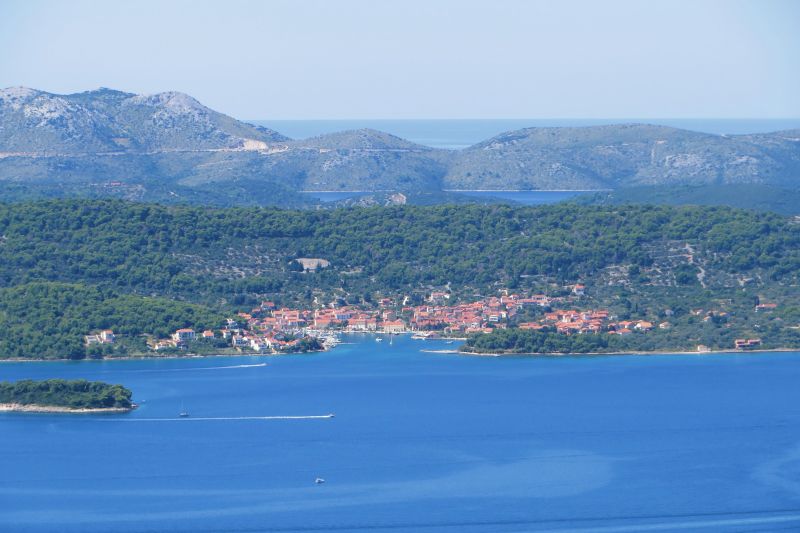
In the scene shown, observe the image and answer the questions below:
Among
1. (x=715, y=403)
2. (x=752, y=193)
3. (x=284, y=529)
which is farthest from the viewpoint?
(x=752, y=193)

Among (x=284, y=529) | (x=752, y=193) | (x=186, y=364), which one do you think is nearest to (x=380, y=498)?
(x=284, y=529)

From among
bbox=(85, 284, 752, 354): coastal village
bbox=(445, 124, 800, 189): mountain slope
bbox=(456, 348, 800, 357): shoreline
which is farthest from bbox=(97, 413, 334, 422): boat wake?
bbox=(445, 124, 800, 189): mountain slope

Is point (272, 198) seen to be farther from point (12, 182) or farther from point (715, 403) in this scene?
point (715, 403)

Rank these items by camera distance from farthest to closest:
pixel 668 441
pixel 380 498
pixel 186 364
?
pixel 186 364, pixel 668 441, pixel 380 498

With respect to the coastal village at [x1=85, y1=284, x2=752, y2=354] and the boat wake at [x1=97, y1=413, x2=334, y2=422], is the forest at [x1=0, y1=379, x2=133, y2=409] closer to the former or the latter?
the boat wake at [x1=97, y1=413, x2=334, y2=422]

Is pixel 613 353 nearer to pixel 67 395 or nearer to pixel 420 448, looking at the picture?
pixel 420 448

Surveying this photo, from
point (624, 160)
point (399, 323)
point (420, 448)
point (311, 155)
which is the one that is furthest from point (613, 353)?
point (624, 160)

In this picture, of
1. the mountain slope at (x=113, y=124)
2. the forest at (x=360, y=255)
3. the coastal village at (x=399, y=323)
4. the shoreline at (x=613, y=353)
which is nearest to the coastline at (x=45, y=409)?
the coastal village at (x=399, y=323)

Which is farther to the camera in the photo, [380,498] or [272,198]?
[272,198]
